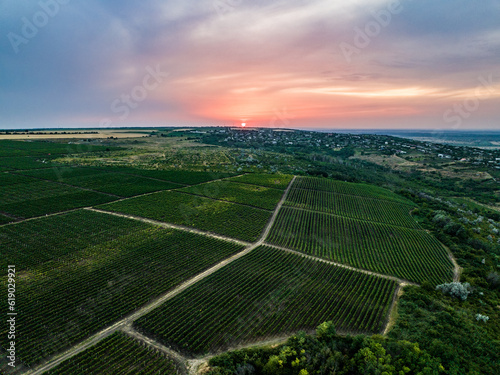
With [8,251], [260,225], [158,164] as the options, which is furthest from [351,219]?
[158,164]

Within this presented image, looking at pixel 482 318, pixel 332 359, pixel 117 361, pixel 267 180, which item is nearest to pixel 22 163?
pixel 267 180

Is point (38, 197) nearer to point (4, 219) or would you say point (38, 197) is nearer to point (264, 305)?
point (4, 219)

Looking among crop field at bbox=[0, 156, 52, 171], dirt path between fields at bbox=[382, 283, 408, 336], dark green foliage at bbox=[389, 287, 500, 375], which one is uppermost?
crop field at bbox=[0, 156, 52, 171]

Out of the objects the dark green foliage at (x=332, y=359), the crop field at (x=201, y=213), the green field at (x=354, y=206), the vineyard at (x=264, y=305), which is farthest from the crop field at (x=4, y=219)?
the green field at (x=354, y=206)

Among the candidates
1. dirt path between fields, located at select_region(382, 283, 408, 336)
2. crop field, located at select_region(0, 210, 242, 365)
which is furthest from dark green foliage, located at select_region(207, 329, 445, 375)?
crop field, located at select_region(0, 210, 242, 365)

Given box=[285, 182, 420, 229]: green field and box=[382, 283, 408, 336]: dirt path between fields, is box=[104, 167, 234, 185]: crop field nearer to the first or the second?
box=[285, 182, 420, 229]: green field

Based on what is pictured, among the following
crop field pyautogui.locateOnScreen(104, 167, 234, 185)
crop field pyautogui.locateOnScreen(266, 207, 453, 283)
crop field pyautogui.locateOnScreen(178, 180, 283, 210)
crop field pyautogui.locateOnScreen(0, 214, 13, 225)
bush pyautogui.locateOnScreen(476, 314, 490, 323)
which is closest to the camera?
bush pyautogui.locateOnScreen(476, 314, 490, 323)
